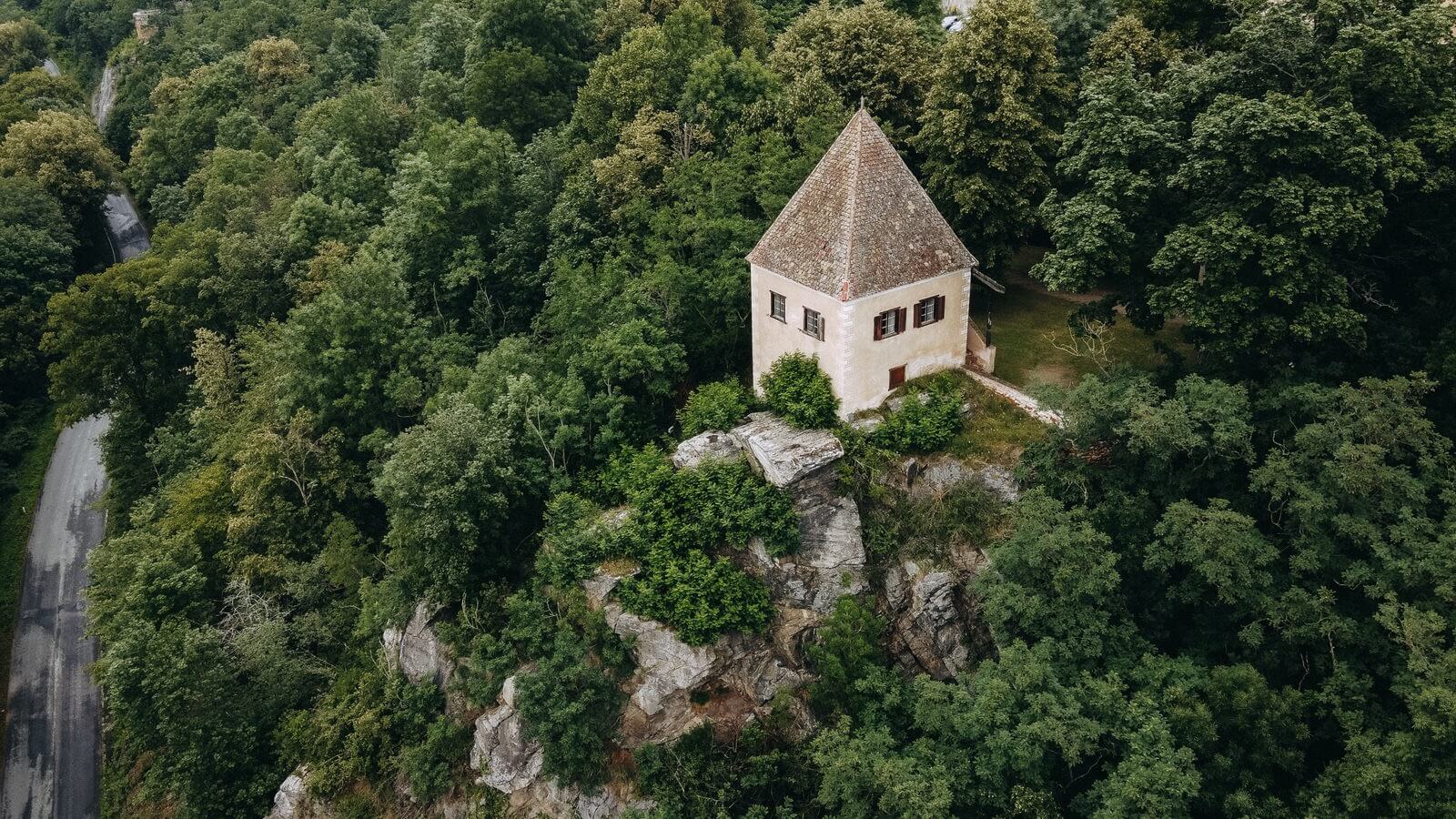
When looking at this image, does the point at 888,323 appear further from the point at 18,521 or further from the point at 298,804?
the point at 18,521

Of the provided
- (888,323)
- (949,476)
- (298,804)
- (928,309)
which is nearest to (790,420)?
(888,323)

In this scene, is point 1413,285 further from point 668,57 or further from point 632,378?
point 668,57

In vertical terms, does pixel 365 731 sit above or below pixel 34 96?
below

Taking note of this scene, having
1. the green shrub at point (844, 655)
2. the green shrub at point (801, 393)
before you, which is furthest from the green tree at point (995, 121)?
the green shrub at point (844, 655)

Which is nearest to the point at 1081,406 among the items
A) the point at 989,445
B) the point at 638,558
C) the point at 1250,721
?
the point at 989,445

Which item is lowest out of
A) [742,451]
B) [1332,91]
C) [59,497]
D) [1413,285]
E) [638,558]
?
[59,497]

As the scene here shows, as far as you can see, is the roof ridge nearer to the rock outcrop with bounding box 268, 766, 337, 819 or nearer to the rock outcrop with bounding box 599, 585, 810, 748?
the rock outcrop with bounding box 599, 585, 810, 748
